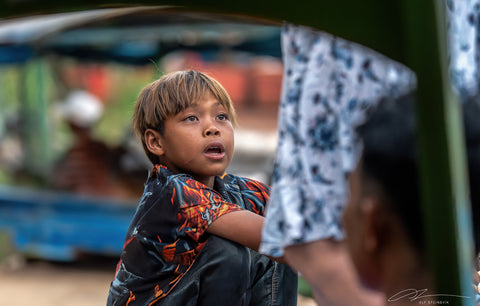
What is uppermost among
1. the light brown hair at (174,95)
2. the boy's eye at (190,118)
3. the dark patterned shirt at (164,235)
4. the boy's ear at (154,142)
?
the light brown hair at (174,95)

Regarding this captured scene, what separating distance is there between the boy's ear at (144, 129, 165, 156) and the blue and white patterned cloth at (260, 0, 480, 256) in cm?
54

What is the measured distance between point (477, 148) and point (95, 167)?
571 cm

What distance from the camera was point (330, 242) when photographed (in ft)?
4.01

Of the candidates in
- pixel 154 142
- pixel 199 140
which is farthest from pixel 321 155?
pixel 154 142

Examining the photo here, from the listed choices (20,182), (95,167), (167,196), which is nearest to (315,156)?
(167,196)

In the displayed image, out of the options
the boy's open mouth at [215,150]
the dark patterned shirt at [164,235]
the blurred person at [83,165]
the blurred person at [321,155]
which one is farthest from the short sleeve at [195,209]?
the blurred person at [83,165]

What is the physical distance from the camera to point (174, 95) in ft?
5.65

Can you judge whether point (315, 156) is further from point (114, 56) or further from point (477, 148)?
point (114, 56)

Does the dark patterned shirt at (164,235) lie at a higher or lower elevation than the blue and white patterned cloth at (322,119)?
lower

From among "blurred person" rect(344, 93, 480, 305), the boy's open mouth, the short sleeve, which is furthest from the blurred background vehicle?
"blurred person" rect(344, 93, 480, 305)

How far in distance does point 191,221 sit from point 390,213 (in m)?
0.60

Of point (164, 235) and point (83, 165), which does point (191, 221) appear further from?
point (83, 165)

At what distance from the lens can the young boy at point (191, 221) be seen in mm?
1608

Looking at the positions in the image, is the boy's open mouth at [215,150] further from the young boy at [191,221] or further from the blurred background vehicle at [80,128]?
the blurred background vehicle at [80,128]
